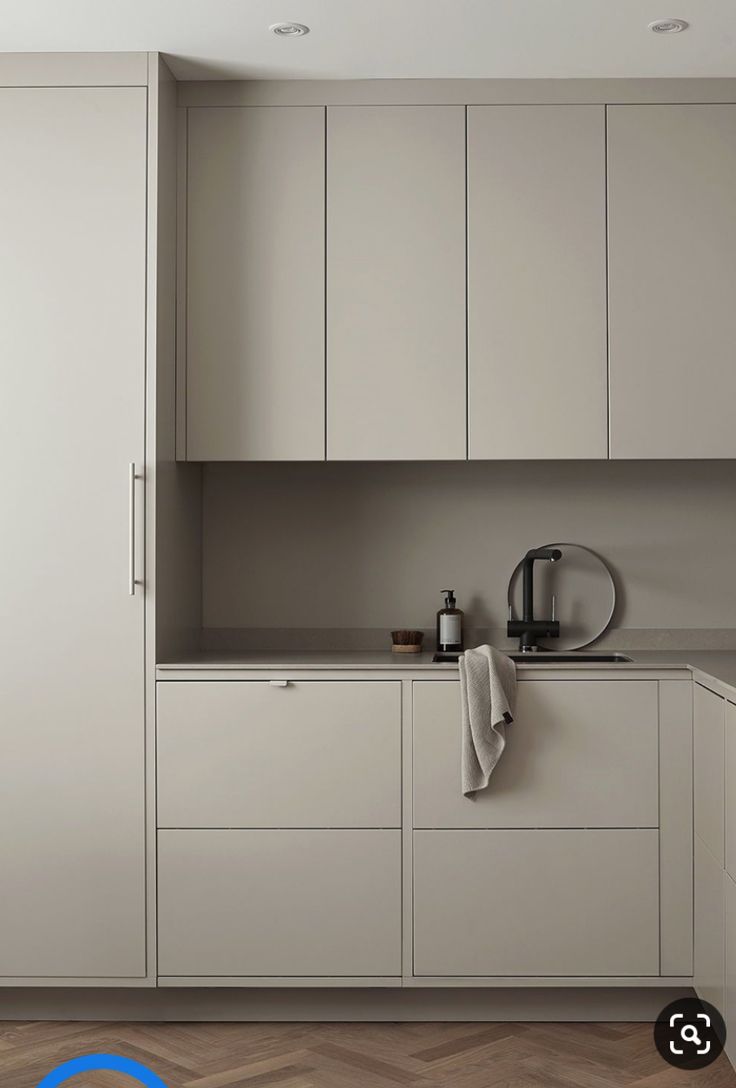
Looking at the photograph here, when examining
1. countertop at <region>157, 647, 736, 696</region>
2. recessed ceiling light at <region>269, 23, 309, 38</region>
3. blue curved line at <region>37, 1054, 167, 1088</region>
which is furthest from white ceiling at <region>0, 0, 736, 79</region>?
blue curved line at <region>37, 1054, 167, 1088</region>

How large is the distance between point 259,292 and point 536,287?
0.79 meters

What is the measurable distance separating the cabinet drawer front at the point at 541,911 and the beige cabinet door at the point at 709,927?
0.11 meters

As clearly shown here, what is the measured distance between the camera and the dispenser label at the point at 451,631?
3348 millimetres

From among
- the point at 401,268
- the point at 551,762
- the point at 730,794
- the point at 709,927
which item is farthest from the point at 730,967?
the point at 401,268

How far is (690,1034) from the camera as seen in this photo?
285cm

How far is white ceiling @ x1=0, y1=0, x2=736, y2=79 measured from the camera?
8.82 feet

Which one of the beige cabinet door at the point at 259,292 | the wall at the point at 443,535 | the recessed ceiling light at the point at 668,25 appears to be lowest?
the wall at the point at 443,535

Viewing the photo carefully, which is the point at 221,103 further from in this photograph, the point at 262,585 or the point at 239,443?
the point at 262,585

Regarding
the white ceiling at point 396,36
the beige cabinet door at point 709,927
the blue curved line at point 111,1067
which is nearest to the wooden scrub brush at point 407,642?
the beige cabinet door at point 709,927

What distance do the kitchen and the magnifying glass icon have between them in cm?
7

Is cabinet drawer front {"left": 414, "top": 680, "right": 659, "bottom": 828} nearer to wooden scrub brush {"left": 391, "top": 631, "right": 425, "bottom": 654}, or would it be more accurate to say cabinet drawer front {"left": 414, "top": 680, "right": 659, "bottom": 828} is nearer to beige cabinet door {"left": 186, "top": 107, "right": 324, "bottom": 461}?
wooden scrub brush {"left": 391, "top": 631, "right": 425, "bottom": 654}

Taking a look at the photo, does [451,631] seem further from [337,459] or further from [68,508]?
[68,508]

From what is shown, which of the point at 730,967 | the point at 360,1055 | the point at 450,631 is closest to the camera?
the point at 730,967

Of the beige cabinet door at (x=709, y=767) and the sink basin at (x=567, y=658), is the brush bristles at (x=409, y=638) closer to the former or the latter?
the sink basin at (x=567, y=658)
